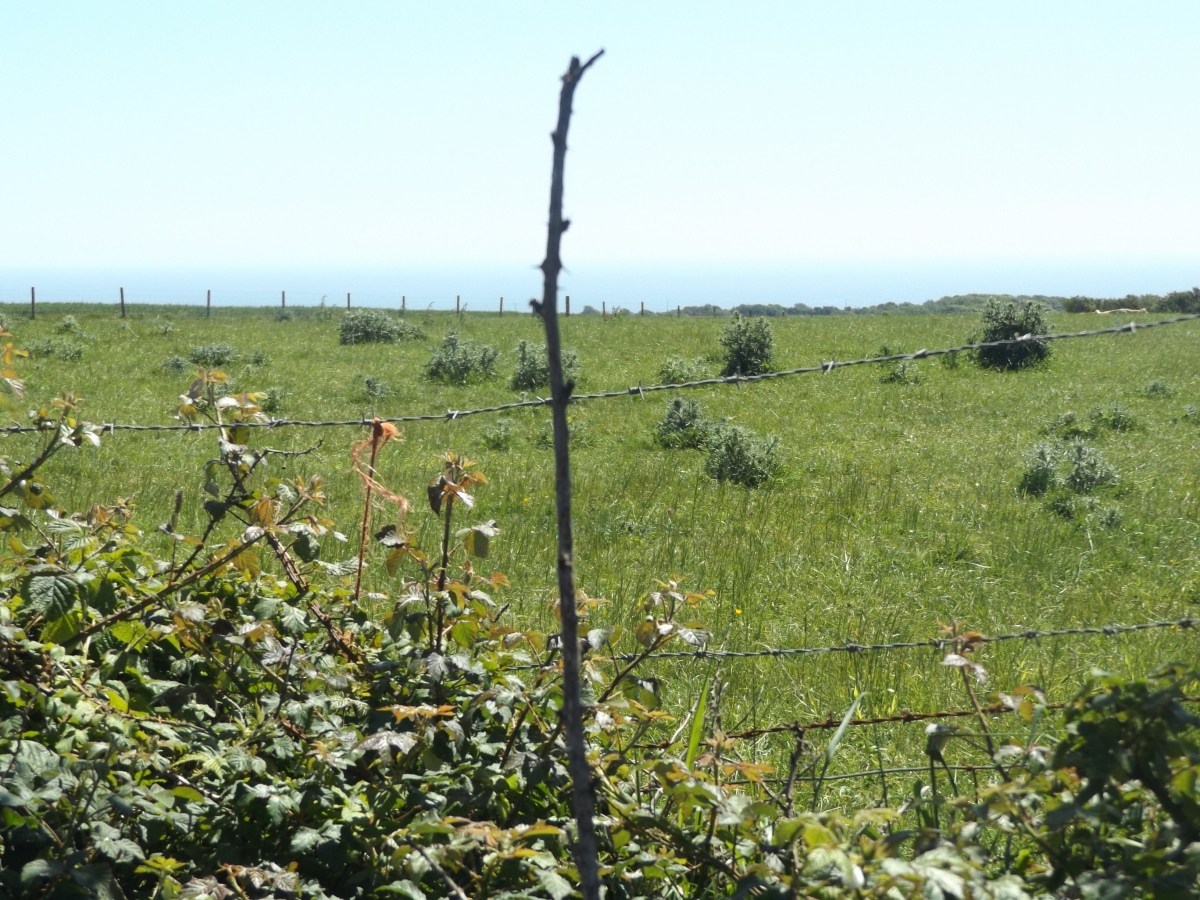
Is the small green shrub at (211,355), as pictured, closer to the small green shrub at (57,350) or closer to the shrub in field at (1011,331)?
the small green shrub at (57,350)

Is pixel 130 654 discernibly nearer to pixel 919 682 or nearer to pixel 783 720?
pixel 783 720

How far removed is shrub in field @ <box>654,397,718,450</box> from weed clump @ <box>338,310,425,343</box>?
14.7 meters

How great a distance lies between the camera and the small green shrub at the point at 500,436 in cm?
1230

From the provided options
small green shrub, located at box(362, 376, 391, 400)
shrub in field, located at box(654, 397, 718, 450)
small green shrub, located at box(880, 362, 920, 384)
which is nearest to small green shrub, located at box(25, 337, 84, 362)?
small green shrub, located at box(362, 376, 391, 400)

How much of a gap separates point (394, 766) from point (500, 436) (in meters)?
10.1

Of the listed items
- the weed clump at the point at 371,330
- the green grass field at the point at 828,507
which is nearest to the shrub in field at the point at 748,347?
the green grass field at the point at 828,507

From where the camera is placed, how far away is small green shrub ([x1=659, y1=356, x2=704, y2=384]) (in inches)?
738

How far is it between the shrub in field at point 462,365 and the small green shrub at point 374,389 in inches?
63.2

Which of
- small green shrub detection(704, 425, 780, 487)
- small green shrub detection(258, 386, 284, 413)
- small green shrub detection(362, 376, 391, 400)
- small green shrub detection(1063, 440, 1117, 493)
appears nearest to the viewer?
small green shrub detection(1063, 440, 1117, 493)

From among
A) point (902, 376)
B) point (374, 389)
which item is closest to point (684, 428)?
point (902, 376)

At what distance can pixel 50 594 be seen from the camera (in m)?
2.22

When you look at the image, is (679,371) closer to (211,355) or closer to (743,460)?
(743,460)

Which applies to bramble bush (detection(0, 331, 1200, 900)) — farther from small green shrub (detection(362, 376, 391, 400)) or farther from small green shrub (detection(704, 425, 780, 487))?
small green shrub (detection(362, 376, 391, 400))

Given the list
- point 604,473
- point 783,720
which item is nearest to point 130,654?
point 783,720
